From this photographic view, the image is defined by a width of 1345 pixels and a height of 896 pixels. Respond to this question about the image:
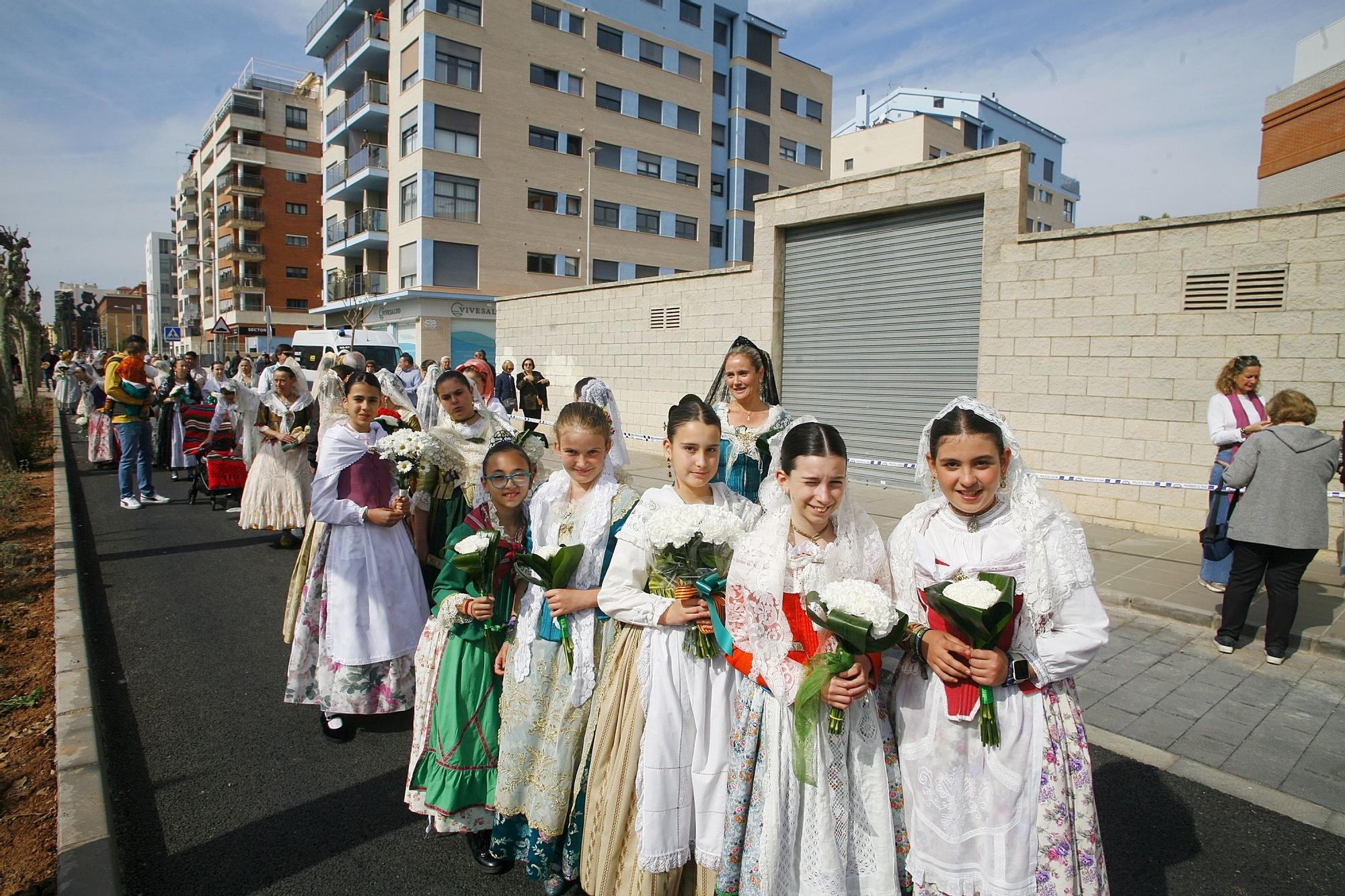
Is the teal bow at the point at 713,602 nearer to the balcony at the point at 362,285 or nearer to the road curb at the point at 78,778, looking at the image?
the road curb at the point at 78,778

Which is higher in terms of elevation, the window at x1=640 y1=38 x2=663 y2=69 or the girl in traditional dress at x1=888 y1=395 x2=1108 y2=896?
the window at x1=640 y1=38 x2=663 y2=69

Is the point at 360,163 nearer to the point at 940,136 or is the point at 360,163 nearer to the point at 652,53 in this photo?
the point at 652,53

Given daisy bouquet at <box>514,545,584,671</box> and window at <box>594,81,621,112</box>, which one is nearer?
daisy bouquet at <box>514,545,584,671</box>

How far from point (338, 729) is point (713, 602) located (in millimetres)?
2717

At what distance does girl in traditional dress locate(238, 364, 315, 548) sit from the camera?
8008mm

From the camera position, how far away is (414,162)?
3219 centimetres

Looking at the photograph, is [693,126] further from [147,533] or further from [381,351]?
[147,533]

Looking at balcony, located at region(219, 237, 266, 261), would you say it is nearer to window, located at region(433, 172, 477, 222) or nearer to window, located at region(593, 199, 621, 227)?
window, located at region(433, 172, 477, 222)

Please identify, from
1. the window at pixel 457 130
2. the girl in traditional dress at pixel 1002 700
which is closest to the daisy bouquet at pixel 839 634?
the girl in traditional dress at pixel 1002 700

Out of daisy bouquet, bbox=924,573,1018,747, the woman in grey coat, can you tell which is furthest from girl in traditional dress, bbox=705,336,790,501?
the woman in grey coat

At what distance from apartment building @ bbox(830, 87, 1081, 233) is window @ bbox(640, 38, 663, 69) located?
1647 cm

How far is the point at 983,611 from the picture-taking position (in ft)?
6.95

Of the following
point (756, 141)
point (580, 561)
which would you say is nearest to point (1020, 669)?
point (580, 561)

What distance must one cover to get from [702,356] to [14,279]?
47.8 ft
